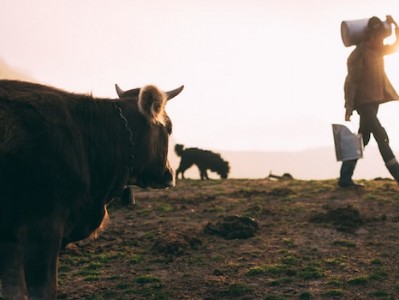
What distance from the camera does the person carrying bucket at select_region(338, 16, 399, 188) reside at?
11.8m

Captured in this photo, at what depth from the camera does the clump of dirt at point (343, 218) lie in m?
9.84

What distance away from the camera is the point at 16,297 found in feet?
17.7

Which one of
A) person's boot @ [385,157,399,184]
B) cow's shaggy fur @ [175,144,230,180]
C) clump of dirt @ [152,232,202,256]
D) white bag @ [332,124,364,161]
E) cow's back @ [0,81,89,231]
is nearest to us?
cow's back @ [0,81,89,231]

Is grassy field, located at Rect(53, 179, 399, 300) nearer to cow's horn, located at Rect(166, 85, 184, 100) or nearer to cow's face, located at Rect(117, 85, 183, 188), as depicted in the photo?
cow's face, located at Rect(117, 85, 183, 188)

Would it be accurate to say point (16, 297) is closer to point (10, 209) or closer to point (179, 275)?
point (10, 209)

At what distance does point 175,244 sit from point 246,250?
3.43ft

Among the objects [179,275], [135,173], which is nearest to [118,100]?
[135,173]

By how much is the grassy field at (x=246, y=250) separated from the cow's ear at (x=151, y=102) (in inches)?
88.8

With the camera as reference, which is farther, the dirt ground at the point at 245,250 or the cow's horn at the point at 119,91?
the dirt ground at the point at 245,250

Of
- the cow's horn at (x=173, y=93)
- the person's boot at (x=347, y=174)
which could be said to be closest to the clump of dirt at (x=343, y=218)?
the person's boot at (x=347, y=174)

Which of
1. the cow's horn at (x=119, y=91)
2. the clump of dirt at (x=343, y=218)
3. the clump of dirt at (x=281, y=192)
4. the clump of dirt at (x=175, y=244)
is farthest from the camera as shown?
the clump of dirt at (x=281, y=192)

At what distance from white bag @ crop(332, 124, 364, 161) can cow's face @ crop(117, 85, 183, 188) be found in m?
6.54

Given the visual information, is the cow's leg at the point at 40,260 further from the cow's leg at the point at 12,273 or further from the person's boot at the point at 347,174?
the person's boot at the point at 347,174

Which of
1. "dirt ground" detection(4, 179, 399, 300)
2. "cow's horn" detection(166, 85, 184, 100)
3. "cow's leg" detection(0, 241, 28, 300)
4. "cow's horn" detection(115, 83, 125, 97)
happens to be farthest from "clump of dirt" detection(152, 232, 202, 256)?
"cow's leg" detection(0, 241, 28, 300)
